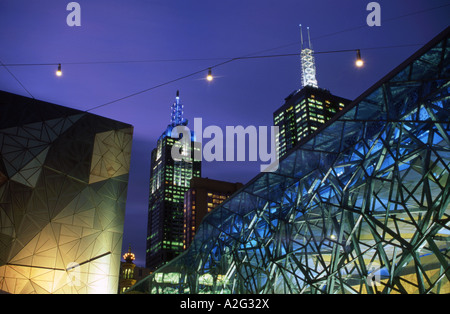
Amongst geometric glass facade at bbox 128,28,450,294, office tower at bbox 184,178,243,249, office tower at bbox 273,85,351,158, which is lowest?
geometric glass facade at bbox 128,28,450,294

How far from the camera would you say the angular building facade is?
25938mm

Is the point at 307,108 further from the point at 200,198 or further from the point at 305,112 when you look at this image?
the point at 200,198

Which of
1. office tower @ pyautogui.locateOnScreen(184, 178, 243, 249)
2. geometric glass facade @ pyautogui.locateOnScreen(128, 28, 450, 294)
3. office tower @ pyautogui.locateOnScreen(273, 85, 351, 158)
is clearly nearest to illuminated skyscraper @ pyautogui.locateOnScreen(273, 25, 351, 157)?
office tower @ pyautogui.locateOnScreen(273, 85, 351, 158)

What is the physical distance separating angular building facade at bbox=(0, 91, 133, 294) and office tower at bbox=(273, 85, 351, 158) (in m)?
119

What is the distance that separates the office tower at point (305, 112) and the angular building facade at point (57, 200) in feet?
390

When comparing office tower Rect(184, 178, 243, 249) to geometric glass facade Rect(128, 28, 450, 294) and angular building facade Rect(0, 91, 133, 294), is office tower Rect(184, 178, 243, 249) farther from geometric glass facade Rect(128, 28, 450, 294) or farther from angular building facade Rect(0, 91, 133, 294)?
angular building facade Rect(0, 91, 133, 294)

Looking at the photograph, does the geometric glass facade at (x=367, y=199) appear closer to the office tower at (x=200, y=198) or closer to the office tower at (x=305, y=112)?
the office tower at (x=305, y=112)

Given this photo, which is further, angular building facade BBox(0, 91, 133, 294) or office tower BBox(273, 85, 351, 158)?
office tower BBox(273, 85, 351, 158)

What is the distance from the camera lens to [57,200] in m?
27.9

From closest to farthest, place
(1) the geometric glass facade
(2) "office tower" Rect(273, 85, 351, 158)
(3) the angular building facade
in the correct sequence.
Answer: (1) the geometric glass facade < (3) the angular building facade < (2) "office tower" Rect(273, 85, 351, 158)

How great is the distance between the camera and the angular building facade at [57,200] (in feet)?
85.1

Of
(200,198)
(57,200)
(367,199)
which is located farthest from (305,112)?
(367,199)

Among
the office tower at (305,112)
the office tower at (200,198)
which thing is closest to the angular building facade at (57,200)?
the office tower at (305,112)
